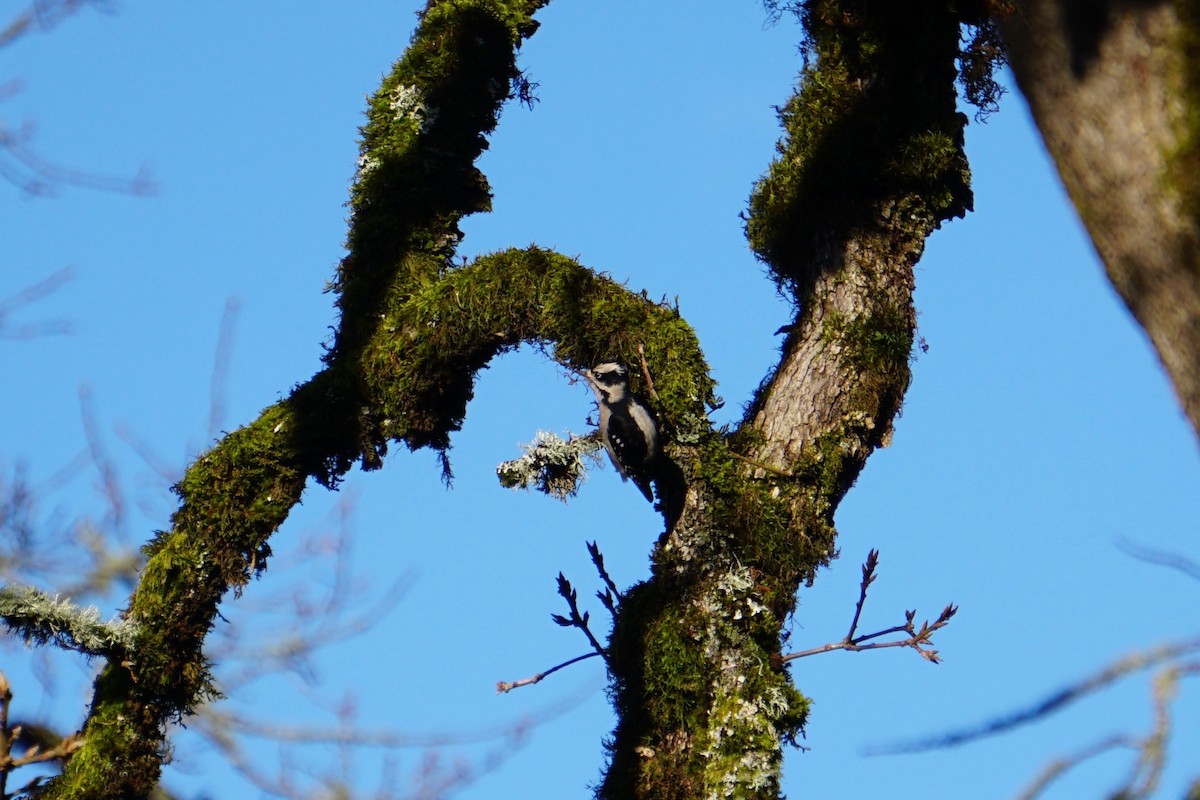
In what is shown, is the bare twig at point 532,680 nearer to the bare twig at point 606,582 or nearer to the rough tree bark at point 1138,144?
the bare twig at point 606,582

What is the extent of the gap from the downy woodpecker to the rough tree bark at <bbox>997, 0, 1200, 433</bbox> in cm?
201

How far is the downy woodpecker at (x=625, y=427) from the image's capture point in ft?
11.1

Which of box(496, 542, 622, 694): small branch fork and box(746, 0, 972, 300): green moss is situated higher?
box(746, 0, 972, 300): green moss

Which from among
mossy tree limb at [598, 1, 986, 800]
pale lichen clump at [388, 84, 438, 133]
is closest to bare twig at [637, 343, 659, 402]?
mossy tree limb at [598, 1, 986, 800]

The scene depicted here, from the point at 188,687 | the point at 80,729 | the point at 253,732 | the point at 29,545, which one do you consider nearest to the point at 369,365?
the point at 188,687

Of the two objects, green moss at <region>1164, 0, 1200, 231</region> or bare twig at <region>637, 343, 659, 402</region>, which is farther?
bare twig at <region>637, 343, 659, 402</region>

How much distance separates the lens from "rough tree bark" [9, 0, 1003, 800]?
3.18m

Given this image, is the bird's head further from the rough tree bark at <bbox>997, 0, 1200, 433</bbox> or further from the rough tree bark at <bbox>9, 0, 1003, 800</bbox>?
the rough tree bark at <bbox>997, 0, 1200, 433</bbox>

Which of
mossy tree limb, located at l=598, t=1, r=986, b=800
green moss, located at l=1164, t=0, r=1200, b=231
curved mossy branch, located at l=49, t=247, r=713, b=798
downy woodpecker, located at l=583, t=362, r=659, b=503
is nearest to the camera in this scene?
green moss, located at l=1164, t=0, r=1200, b=231

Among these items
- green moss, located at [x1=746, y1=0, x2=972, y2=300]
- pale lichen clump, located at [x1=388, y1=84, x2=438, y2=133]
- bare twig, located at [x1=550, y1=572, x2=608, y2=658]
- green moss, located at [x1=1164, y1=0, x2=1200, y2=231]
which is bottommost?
green moss, located at [x1=1164, y1=0, x2=1200, y2=231]

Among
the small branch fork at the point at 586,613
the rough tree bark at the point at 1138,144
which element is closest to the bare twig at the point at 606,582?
the small branch fork at the point at 586,613

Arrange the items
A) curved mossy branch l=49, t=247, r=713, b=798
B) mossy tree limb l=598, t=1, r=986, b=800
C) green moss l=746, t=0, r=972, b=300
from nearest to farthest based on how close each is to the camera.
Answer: mossy tree limb l=598, t=1, r=986, b=800
curved mossy branch l=49, t=247, r=713, b=798
green moss l=746, t=0, r=972, b=300

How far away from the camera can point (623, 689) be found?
3.26 meters

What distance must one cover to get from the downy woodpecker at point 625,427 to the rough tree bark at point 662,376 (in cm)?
6
